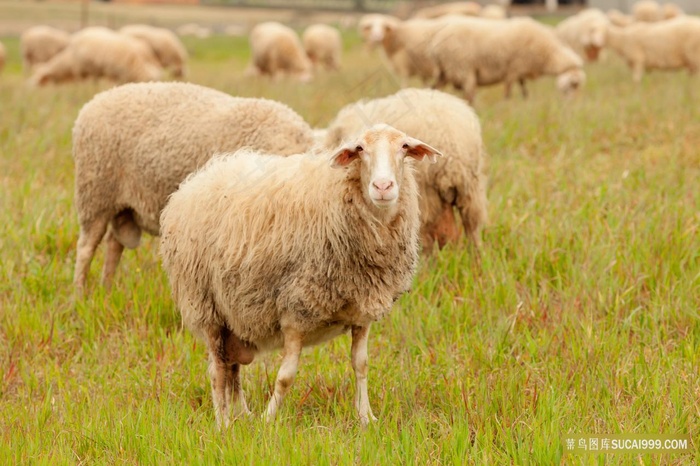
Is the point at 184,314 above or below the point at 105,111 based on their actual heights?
below

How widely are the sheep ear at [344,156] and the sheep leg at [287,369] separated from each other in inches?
27.5

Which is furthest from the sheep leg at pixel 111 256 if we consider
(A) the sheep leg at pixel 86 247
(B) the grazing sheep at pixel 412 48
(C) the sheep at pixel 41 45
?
(C) the sheep at pixel 41 45

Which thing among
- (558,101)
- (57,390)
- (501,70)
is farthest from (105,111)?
(501,70)

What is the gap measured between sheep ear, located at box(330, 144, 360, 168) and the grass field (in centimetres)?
99

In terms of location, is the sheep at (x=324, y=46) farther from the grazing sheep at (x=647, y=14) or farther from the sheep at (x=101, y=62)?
the sheep at (x=101, y=62)

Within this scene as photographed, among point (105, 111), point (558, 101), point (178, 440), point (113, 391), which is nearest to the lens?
point (178, 440)

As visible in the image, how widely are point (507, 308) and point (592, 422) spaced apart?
129 cm

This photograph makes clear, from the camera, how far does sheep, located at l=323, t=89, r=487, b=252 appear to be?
5.30 meters

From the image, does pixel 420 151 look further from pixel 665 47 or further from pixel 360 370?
pixel 665 47

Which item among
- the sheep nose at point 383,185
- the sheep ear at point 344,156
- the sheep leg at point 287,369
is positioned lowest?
the sheep leg at point 287,369

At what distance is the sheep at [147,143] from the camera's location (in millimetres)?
5051

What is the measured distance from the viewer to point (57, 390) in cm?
426

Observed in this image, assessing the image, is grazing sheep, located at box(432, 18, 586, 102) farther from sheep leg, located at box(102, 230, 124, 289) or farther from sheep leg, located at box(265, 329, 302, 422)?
sheep leg, located at box(265, 329, 302, 422)

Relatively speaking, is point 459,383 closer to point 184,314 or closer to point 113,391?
point 184,314
